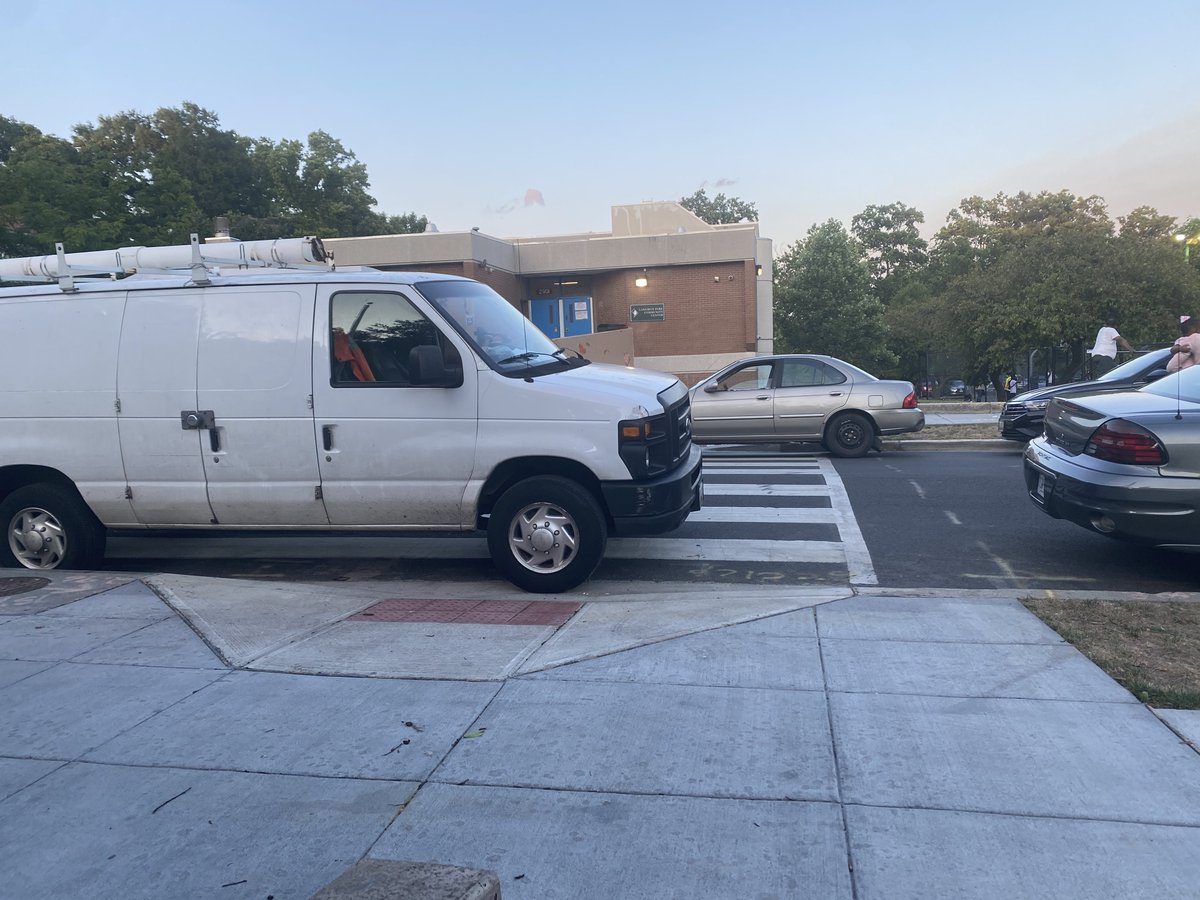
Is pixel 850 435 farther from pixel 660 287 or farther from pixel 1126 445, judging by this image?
pixel 660 287

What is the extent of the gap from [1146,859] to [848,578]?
3.84m

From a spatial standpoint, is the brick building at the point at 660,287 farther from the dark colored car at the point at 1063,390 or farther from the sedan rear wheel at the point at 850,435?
the dark colored car at the point at 1063,390

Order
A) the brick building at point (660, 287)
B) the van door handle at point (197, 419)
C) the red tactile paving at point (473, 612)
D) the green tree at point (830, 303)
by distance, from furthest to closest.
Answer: the green tree at point (830, 303) < the brick building at point (660, 287) < the van door handle at point (197, 419) < the red tactile paving at point (473, 612)

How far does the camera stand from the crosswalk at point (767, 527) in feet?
24.4

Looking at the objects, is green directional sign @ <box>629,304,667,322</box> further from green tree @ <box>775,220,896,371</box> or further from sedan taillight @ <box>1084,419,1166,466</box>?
sedan taillight @ <box>1084,419,1166,466</box>

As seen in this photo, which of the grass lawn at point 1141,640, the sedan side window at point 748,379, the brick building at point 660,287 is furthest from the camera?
the brick building at point 660,287

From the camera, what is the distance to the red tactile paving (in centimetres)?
562

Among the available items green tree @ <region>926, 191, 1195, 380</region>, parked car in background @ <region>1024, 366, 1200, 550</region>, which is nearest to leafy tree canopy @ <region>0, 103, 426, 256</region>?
green tree @ <region>926, 191, 1195, 380</region>

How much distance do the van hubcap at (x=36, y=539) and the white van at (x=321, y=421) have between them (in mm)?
13

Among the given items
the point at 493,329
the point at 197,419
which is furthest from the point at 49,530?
the point at 493,329

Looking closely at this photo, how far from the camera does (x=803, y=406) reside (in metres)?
13.5

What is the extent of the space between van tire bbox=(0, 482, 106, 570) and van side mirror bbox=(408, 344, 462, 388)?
9.72 ft

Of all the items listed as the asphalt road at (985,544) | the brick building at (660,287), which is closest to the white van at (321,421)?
the asphalt road at (985,544)

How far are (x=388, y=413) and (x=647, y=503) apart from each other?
6.28ft
